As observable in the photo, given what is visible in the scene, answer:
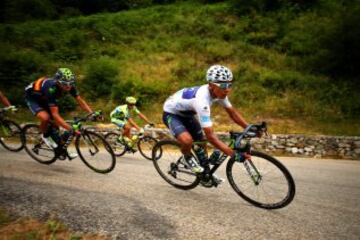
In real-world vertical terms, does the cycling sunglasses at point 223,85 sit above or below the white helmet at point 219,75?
below

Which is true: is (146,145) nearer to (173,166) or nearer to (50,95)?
(50,95)

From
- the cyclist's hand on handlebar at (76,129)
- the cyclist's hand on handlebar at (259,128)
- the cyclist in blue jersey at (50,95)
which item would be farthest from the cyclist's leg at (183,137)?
the cyclist in blue jersey at (50,95)

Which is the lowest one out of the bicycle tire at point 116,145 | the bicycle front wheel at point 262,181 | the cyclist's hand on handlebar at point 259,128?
the bicycle front wheel at point 262,181

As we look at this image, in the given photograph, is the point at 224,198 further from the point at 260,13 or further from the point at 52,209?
the point at 260,13

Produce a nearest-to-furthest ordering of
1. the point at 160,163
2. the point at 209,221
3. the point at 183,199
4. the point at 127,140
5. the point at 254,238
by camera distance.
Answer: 1. the point at 254,238
2. the point at 209,221
3. the point at 183,199
4. the point at 160,163
5. the point at 127,140

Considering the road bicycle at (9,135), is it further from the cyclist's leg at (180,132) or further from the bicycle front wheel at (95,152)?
the cyclist's leg at (180,132)

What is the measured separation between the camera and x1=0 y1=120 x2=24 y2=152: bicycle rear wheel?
10.0 metres

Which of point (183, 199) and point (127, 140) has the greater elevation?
point (127, 140)

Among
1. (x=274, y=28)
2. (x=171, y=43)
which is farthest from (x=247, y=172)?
(x=274, y=28)

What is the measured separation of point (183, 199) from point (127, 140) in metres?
5.96

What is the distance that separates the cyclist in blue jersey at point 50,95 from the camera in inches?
297

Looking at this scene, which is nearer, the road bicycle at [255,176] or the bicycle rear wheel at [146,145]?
the road bicycle at [255,176]

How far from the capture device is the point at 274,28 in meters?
29.1

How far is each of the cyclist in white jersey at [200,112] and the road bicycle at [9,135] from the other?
19.1 ft
